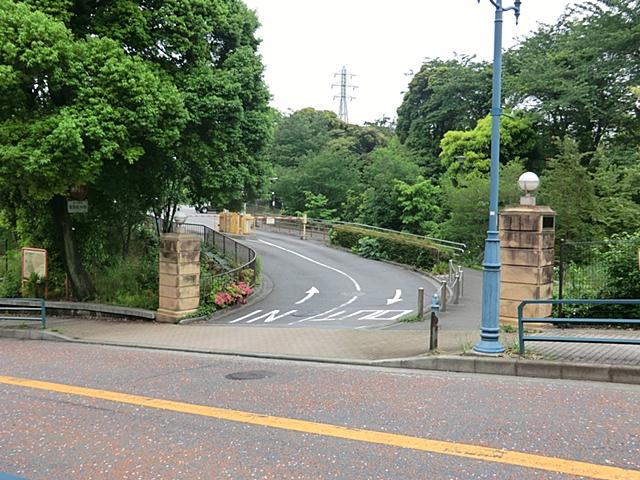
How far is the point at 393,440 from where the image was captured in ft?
18.5

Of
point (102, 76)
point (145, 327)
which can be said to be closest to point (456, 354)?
point (145, 327)

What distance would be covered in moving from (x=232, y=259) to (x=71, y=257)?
28.7 ft

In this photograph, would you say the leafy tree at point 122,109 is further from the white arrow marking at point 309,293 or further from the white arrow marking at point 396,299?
the white arrow marking at point 396,299

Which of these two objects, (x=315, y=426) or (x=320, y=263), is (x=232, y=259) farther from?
(x=315, y=426)

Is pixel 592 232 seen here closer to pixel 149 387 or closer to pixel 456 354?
pixel 456 354

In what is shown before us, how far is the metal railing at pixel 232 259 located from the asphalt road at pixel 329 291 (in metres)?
1.11

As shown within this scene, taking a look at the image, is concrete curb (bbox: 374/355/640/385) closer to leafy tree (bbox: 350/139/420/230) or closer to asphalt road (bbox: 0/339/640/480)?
asphalt road (bbox: 0/339/640/480)

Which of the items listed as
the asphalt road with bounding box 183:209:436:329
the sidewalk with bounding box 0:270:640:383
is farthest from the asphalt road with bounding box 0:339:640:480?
the asphalt road with bounding box 183:209:436:329

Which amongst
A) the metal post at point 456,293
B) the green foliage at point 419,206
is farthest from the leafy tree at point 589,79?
the metal post at point 456,293

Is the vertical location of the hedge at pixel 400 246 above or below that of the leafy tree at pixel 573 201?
below

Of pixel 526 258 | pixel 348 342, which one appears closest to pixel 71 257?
pixel 348 342

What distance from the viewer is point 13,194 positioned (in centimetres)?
1855

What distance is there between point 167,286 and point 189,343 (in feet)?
12.7

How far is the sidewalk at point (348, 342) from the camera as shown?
8703mm
